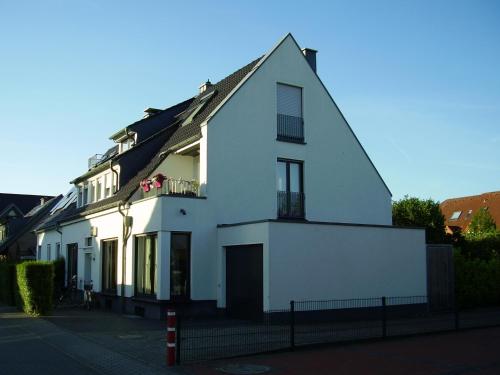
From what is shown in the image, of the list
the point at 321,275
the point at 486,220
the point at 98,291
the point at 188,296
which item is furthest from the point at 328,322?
the point at 486,220

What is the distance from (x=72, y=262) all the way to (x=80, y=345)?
17487 millimetres

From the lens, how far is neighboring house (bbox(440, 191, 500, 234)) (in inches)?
2151

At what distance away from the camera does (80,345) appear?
13117mm

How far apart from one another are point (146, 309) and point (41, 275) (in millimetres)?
4027

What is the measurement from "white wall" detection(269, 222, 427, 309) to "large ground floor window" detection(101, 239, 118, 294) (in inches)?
365

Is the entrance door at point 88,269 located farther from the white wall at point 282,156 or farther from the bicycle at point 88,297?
the white wall at point 282,156

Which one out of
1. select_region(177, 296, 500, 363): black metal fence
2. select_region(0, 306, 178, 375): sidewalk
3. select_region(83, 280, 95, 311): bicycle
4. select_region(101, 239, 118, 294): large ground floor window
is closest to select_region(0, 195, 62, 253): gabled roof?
select_region(101, 239, 118, 294): large ground floor window

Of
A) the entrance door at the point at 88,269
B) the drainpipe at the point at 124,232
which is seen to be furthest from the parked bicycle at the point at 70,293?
the drainpipe at the point at 124,232

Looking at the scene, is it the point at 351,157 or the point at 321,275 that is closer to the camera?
the point at 321,275

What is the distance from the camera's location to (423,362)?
1078cm

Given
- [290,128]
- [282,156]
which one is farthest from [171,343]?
[290,128]

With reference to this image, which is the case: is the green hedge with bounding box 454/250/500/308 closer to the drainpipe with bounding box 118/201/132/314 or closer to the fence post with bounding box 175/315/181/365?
the drainpipe with bounding box 118/201/132/314

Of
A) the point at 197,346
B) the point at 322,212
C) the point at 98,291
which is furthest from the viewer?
the point at 98,291

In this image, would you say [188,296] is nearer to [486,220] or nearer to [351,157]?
[351,157]
